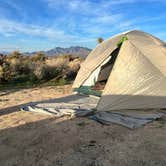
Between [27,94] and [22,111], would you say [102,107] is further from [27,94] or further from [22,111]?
[27,94]

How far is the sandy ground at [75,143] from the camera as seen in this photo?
378 centimetres

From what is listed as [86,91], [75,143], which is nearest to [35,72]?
[86,91]

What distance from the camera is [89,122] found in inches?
214

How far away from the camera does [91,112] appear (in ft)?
19.6

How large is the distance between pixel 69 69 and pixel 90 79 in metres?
4.73

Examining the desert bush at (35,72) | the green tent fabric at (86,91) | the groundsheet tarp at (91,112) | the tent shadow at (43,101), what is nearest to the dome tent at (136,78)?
the groundsheet tarp at (91,112)

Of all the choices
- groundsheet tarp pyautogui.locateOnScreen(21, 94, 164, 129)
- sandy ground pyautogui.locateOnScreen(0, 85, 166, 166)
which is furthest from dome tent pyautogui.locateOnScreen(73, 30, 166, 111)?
sandy ground pyautogui.locateOnScreen(0, 85, 166, 166)

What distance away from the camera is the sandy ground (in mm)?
3783

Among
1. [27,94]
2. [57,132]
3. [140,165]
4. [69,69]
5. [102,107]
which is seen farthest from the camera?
[69,69]

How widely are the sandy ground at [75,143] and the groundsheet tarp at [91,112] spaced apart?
19 centimetres

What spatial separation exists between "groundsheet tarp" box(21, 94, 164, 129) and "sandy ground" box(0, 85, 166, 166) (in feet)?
0.62

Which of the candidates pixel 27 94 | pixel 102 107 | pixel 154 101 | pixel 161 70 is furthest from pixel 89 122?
pixel 27 94

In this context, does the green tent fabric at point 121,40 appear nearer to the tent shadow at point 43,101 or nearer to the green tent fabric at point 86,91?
the green tent fabric at point 86,91

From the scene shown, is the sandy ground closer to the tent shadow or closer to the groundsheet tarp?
the groundsheet tarp
